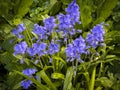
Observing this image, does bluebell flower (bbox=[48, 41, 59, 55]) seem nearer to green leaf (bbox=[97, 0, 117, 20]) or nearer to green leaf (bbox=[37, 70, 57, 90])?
green leaf (bbox=[37, 70, 57, 90])

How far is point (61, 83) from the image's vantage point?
2934 mm

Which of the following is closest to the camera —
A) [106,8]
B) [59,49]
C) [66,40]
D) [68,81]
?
[68,81]

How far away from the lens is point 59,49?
3.05 metres

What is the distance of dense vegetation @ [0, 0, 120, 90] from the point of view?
109 inches

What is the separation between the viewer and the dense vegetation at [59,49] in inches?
109

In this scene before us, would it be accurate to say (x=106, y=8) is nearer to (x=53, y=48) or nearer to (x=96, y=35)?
(x=96, y=35)

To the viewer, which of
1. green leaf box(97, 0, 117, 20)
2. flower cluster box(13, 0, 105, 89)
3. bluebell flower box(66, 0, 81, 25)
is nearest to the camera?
flower cluster box(13, 0, 105, 89)

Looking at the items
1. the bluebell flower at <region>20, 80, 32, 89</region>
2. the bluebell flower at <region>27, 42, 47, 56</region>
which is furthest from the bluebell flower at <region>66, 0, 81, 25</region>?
the bluebell flower at <region>20, 80, 32, 89</region>

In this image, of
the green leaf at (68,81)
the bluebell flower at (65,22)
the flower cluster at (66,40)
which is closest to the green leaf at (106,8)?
the flower cluster at (66,40)

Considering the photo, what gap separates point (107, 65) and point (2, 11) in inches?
50.6

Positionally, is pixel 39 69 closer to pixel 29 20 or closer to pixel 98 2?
pixel 29 20

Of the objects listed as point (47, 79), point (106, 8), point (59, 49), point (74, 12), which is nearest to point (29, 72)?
point (47, 79)

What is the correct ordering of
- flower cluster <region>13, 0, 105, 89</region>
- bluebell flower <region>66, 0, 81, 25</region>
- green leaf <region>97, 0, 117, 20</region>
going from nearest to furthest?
flower cluster <region>13, 0, 105, 89</region>, bluebell flower <region>66, 0, 81, 25</region>, green leaf <region>97, 0, 117, 20</region>

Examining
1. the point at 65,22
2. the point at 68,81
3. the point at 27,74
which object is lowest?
the point at 68,81
